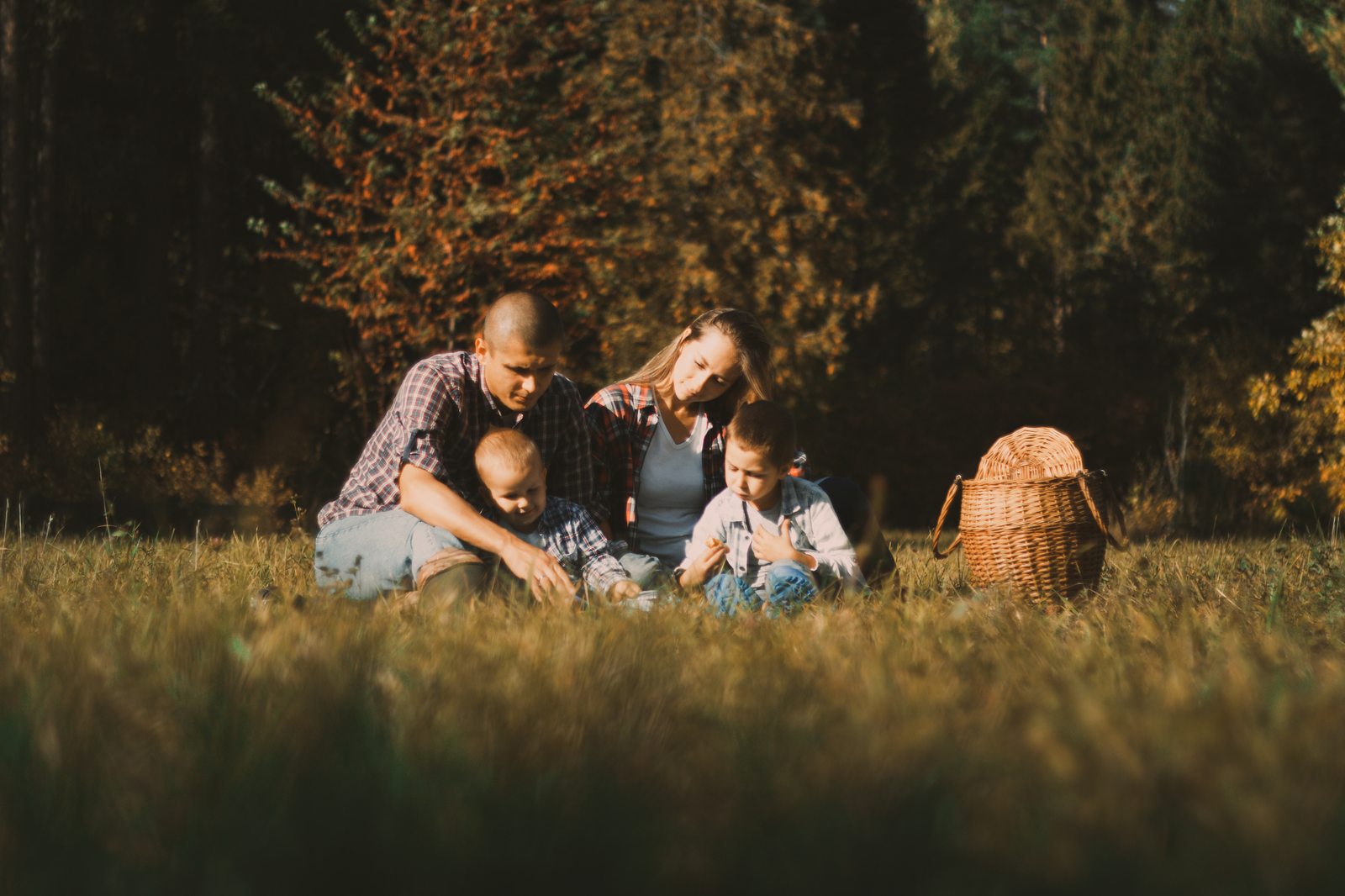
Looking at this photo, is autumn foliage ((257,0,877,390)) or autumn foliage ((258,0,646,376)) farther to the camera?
autumn foliage ((257,0,877,390))

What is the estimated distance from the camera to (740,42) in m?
12.9

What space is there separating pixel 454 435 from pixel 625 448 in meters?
0.80

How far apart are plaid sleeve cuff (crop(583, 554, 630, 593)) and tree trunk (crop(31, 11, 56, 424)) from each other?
1002 centimetres

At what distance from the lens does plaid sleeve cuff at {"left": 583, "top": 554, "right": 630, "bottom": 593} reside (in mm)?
3604

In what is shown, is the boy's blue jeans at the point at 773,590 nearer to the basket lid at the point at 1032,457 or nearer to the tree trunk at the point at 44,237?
the basket lid at the point at 1032,457

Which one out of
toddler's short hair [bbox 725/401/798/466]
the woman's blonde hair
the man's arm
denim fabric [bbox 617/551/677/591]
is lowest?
denim fabric [bbox 617/551/677/591]

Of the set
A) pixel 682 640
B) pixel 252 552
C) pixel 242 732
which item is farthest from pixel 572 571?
pixel 242 732

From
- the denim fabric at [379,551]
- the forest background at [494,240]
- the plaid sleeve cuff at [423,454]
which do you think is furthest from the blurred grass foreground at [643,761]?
the forest background at [494,240]

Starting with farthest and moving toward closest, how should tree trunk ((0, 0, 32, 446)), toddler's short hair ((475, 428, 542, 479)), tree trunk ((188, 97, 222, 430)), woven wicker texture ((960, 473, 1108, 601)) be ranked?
tree trunk ((188, 97, 222, 430))
tree trunk ((0, 0, 32, 446))
woven wicker texture ((960, 473, 1108, 601))
toddler's short hair ((475, 428, 542, 479))

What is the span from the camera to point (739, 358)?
421 cm

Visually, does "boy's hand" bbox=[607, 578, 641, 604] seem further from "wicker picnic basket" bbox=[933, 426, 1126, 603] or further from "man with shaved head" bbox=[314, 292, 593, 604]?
"wicker picnic basket" bbox=[933, 426, 1126, 603]

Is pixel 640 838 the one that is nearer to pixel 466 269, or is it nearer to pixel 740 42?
pixel 466 269

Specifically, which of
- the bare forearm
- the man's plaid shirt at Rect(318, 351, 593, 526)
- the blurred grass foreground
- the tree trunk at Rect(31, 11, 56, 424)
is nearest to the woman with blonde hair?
the man's plaid shirt at Rect(318, 351, 593, 526)

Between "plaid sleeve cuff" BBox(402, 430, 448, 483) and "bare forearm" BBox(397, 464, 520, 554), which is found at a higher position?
"plaid sleeve cuff" BBox(402, 430, 448, 483)
